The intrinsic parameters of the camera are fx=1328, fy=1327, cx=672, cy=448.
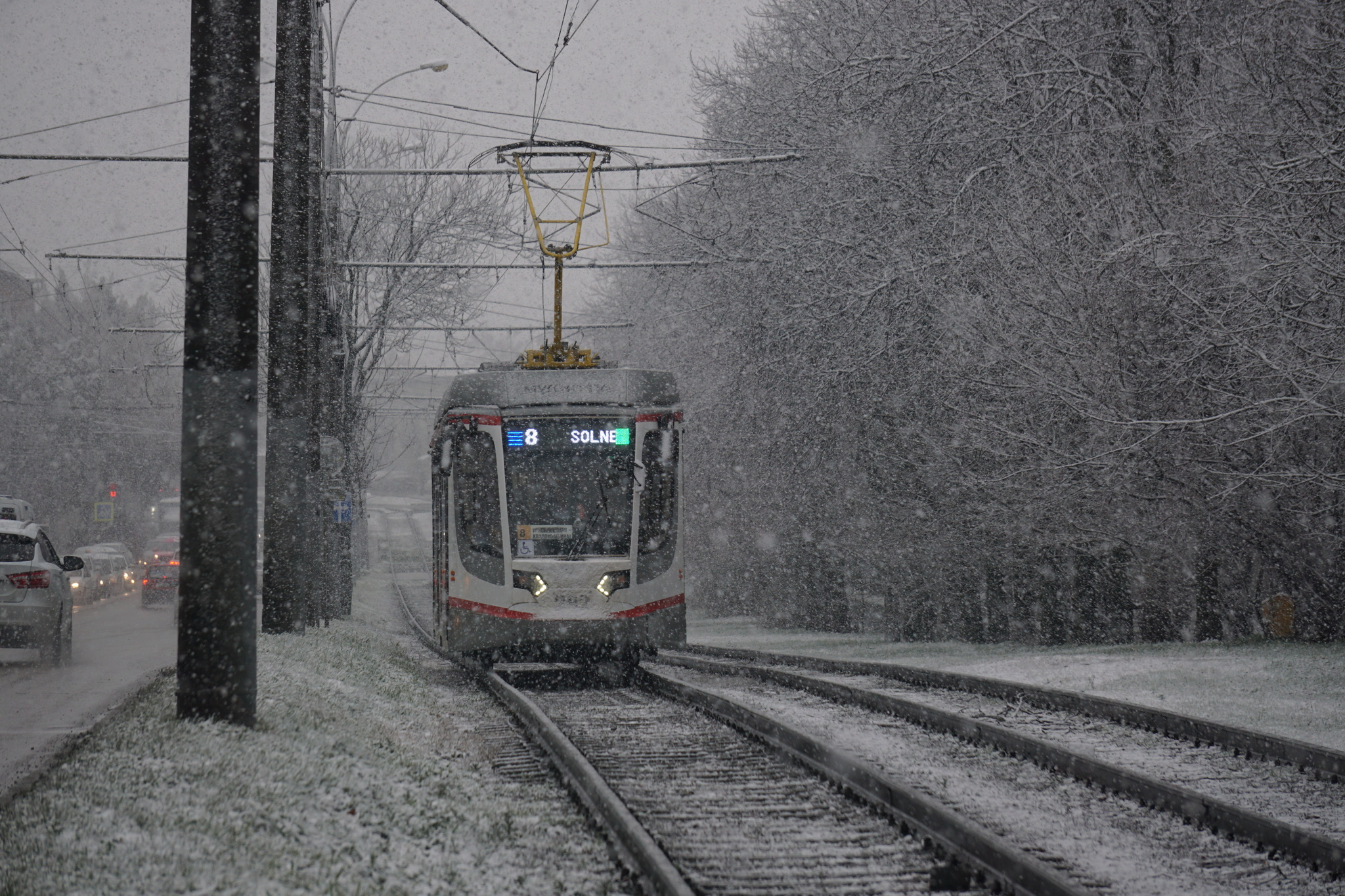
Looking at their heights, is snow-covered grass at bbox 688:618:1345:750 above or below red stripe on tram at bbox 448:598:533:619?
below

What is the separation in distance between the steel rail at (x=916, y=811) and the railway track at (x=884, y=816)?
0.01 meters

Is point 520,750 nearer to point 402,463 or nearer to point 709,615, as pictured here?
point 709,615

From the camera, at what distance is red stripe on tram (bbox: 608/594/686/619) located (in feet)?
45.6

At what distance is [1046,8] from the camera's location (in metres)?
16.8

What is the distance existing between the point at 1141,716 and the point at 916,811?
3.81m

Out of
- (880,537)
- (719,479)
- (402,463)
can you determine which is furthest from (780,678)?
(402,463)

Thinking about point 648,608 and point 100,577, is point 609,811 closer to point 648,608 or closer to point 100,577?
point 648,608

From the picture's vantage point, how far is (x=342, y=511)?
76.3ft

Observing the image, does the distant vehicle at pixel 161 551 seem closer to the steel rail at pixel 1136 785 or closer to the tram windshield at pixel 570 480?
the tram windshield at pixel 570 480

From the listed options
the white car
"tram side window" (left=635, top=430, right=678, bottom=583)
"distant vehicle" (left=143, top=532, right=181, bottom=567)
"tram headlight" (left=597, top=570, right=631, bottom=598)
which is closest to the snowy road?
the white car

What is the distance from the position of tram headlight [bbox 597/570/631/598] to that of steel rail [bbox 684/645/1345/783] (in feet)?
9.77

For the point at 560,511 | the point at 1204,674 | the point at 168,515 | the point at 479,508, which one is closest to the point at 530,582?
the point at 560,511

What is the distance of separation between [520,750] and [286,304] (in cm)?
784

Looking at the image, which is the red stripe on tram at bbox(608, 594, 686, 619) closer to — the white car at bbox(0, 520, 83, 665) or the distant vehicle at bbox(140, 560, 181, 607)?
the white car at bbox(0, 520, 83, 665)
